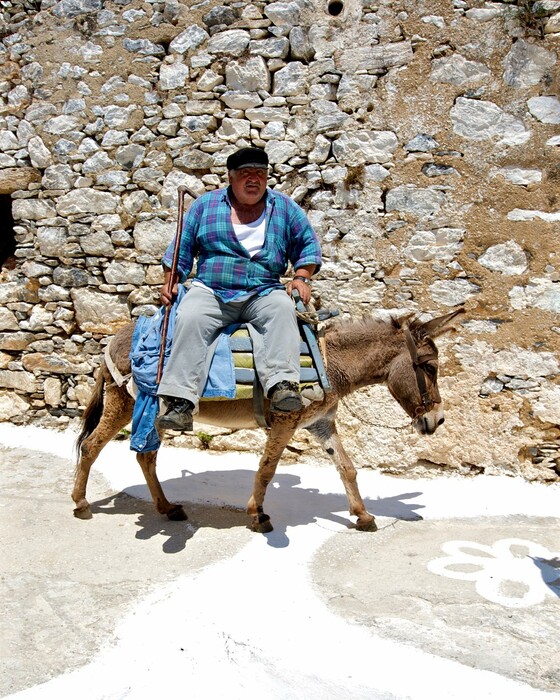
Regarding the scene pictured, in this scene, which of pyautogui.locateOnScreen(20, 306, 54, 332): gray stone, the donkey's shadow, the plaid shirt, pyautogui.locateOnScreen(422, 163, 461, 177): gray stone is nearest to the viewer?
the plaid shirt

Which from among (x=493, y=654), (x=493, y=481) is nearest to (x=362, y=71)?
(x=493, y=481)

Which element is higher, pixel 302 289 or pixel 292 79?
pixel 292 79

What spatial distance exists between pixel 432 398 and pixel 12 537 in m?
2.82

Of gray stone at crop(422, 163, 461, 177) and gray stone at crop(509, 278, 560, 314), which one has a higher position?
gray stone at crop(422, 163, 461, 177)

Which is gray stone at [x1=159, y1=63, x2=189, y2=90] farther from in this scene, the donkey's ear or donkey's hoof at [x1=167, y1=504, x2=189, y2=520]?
donkey's hoof at [x1=167, y1=504, x2=189, y2=520]

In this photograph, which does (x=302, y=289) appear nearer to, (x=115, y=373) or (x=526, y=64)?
(x=115, y=373)

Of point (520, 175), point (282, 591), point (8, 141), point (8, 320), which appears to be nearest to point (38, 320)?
point (8, 320)

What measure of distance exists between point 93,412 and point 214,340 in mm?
1303

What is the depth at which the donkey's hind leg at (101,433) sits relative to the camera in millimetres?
4566

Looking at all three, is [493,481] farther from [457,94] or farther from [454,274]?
[457,94]

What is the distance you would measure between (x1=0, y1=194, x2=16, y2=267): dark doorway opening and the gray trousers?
4.45 m

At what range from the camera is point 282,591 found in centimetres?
353

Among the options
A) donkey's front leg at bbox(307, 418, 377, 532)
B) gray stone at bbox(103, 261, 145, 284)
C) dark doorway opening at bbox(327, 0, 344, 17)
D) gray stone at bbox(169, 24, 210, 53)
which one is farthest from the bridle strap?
A: gray stone at bbox(169, 24, 210, 53)

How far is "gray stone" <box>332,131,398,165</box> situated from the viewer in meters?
5.53
